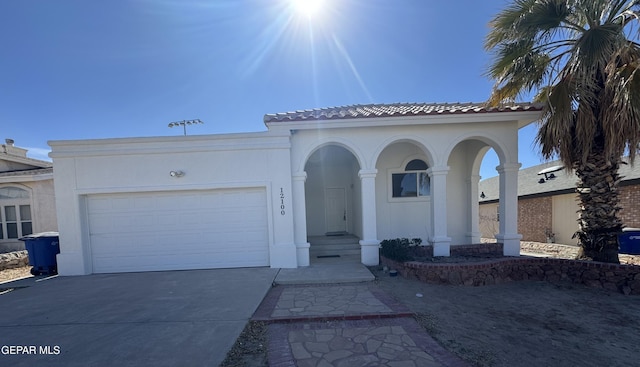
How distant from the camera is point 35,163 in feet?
39.2

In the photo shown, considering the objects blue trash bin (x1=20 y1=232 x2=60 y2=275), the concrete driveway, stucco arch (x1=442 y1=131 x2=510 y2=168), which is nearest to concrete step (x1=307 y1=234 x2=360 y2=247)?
the concrete driveway

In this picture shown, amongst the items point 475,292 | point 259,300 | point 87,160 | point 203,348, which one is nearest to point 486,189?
point 475,292

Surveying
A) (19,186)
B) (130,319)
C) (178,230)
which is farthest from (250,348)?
(19,186)

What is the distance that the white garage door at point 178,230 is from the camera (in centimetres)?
718

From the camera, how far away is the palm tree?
518cm

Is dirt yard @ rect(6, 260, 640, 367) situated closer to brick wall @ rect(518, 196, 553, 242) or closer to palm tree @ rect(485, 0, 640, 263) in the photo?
palm tree @ rect(485, 0, 640, 263)

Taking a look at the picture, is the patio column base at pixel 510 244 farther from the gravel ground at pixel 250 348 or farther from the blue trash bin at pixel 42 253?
the blue trash bin at pixel 42 253

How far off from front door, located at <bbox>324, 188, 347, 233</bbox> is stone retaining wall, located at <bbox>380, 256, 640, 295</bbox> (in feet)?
15.3

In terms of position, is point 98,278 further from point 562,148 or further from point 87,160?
point 562,148

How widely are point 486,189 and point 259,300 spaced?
76.3 ft

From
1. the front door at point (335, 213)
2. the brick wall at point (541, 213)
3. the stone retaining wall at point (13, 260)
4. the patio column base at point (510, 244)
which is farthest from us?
the front door at point (335, 213)

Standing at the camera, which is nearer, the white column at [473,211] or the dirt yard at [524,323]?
the dirt yard at [524,323]

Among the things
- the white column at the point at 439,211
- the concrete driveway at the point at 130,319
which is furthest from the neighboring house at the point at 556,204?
the concrete driveway at the point at 130,319

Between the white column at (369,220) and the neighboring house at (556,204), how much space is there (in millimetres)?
9701
